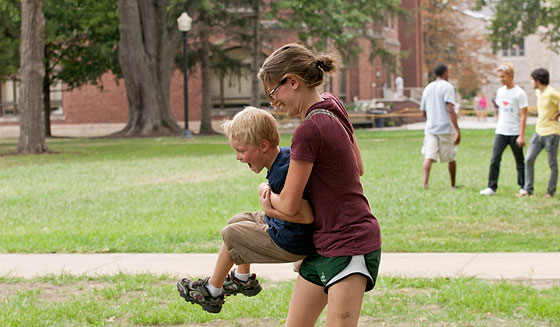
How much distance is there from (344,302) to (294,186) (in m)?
0.57

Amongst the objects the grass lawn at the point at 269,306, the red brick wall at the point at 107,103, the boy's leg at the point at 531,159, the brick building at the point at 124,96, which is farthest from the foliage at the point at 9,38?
the grass lawn at the point at 269,306

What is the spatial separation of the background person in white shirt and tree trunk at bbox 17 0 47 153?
16.3m

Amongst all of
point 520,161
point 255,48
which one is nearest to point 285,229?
point 520,161

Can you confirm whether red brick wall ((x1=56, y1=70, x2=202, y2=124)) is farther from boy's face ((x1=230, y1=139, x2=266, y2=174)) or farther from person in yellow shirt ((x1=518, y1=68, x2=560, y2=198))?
boy's face ((x1=230, y1=139, x2=266, y2=174))

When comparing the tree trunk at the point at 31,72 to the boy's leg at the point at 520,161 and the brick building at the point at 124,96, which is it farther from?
the brick building at the point at 124,96

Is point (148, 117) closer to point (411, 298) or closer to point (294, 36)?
point (294, 36)

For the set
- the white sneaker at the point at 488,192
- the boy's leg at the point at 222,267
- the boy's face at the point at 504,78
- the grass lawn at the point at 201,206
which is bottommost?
the grass lawn at the point at 201,206

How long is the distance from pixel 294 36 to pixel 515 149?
3504 centimetres

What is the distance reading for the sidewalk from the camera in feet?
24.2

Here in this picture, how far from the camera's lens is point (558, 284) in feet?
22.7

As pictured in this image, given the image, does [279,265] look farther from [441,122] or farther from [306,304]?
[441,122]

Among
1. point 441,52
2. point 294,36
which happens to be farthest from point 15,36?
point 441,52

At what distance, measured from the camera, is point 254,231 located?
13.5 feet

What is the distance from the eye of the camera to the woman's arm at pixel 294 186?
3748 mm
